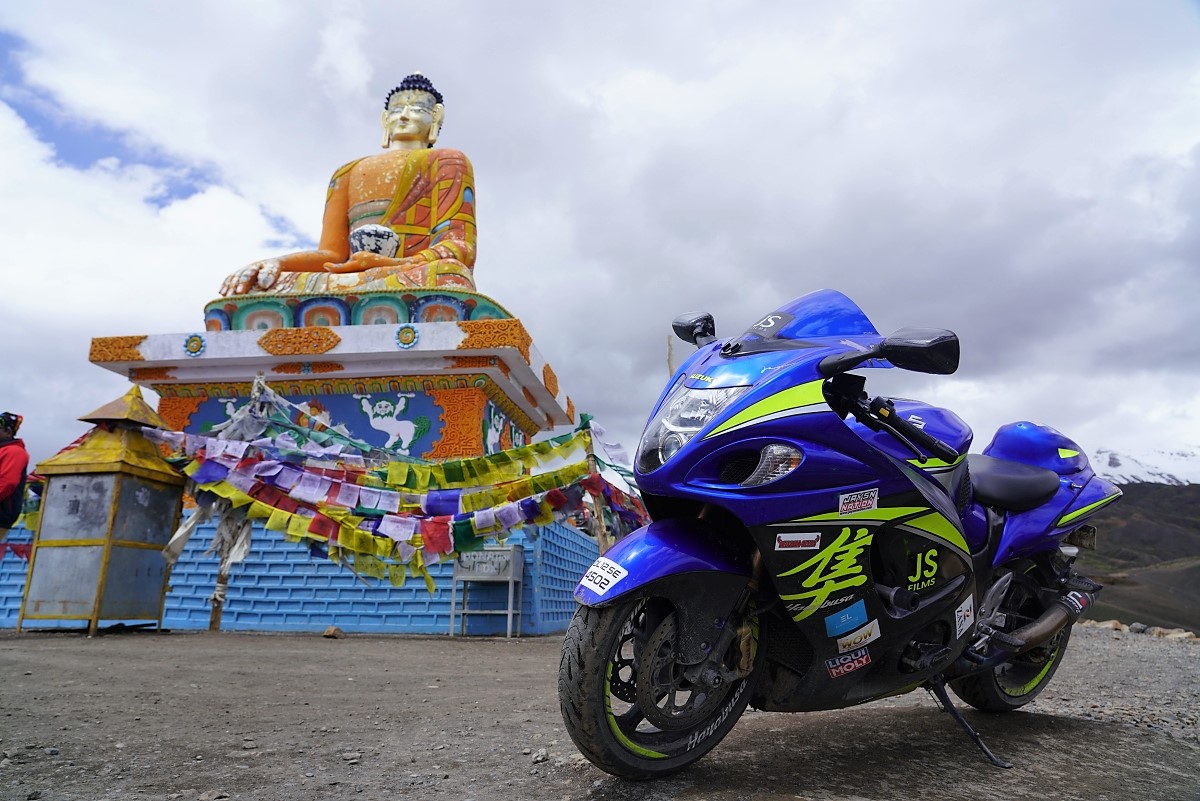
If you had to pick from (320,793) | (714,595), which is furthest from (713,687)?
(320,793)

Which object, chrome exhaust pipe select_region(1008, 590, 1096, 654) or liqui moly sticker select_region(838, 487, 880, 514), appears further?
chrome exhaust pipe select_region(1008, 590, 1096, 654)

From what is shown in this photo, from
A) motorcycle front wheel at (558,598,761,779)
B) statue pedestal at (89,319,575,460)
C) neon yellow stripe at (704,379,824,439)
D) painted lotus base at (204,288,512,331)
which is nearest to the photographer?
motorcycle front wheel at (558,598,761,779)

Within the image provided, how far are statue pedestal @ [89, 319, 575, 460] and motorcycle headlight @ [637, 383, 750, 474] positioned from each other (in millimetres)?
8935

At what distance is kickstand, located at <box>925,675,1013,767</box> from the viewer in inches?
97.6

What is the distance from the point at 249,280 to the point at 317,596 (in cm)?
673

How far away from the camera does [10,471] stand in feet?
20.3

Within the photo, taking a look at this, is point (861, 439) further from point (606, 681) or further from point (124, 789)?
point (124, 789)

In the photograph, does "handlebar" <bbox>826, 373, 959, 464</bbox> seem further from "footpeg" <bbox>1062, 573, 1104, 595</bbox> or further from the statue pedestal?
the statue pedestal

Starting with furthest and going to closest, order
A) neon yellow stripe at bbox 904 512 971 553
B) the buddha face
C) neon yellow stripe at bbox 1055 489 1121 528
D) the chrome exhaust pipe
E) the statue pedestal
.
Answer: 1. the buddha face
2. the statue pedestal
3. neon yellow stripe at bbox 1055 489 1121 528
4. the chrome exhaust pipe
5. neon yellow stripe at bbox 904 512 971 553

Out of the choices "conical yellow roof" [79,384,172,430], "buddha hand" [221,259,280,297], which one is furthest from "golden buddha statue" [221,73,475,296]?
"conical yellow roof" [79,384,172,430]

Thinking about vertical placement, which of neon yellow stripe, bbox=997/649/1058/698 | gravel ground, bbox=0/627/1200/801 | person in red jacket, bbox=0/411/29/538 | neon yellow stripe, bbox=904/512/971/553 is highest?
person in red jacket, bbox=0/411/29/538

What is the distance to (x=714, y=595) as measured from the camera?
2.20 meters

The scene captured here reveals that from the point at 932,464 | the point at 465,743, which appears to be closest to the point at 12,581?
the point at 465,743

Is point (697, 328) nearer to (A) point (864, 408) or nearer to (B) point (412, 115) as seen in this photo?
(A) point (864, 408)
